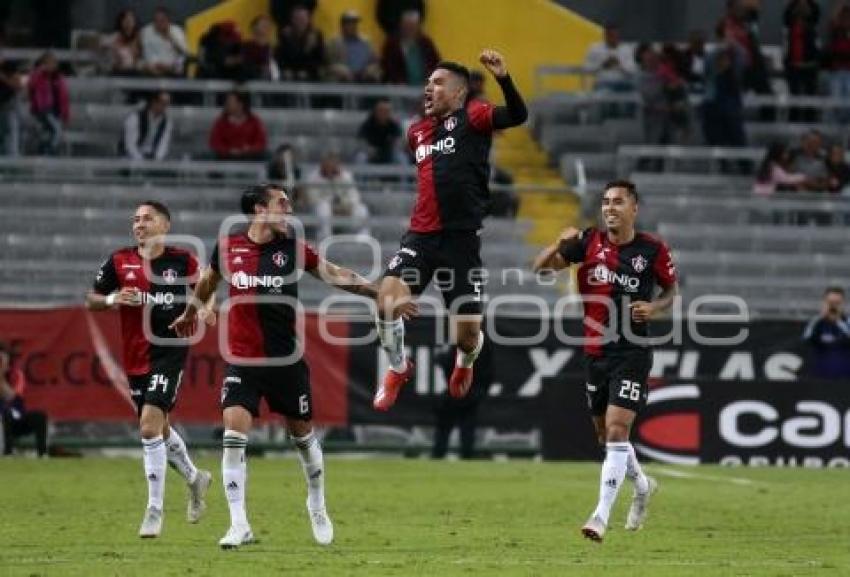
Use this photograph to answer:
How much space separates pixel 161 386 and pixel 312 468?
1657mm

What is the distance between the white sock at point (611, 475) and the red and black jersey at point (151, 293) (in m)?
3.48

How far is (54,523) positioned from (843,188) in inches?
695

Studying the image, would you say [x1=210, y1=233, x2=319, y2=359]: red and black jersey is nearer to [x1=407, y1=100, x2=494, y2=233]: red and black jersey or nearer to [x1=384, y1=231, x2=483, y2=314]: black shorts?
[x1=384, y1=231, x2=483, y2=314]: black shorts

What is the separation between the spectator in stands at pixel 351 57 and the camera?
3266 centimetres

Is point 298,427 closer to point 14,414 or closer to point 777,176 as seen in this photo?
point 14,414

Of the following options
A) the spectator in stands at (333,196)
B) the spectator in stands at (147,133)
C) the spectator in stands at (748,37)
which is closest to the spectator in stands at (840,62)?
the spectator in stands at (748,37)

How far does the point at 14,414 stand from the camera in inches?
1037

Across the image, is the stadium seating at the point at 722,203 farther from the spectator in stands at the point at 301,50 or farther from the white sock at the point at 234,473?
the white sock at the point at 234,473

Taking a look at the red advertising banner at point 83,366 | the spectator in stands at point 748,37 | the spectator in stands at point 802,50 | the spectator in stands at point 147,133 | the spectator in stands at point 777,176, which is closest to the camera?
the red advertising banner at point 83,366

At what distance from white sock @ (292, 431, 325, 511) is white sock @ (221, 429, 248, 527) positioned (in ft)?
1.69

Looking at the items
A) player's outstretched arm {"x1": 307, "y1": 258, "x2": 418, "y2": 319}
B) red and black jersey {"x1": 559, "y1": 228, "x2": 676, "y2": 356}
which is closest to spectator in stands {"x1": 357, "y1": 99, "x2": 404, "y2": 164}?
red and black jersey {"x1": 559, "y1": 228, "x2": 676, "y2": 356}

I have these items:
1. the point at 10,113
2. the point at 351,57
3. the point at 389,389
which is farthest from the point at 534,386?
the point at 389,389

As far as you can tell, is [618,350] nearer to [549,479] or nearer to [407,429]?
[549,479]

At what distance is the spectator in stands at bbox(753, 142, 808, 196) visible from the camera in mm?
31891
